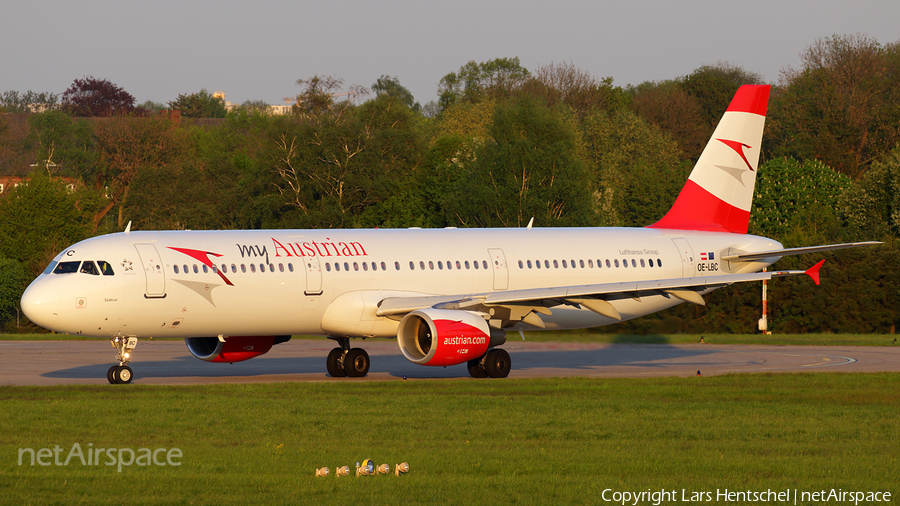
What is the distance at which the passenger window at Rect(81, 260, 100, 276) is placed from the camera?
84.3 feet

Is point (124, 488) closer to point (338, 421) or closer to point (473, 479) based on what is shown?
point (473, 479)

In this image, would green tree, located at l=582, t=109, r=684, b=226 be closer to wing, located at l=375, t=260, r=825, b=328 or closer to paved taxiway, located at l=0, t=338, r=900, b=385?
paved taxiway, located at l=0, t=338, r=900, b=385

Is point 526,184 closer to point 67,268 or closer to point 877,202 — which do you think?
point 877,202

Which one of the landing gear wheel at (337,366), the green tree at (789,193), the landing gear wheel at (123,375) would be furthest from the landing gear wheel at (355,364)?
the green tree at (789,193)

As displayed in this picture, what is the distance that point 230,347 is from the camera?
29.5 m

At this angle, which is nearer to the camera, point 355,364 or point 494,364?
point 494,364

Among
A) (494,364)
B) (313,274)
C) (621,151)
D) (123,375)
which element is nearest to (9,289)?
(123,375)

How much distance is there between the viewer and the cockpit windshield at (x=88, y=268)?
1013 inches

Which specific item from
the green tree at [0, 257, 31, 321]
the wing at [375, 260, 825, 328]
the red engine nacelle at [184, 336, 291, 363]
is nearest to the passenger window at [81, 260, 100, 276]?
the red engine nacelle at [184, 336, 291, 363]

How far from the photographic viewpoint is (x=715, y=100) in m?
120

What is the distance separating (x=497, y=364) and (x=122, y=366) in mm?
9249

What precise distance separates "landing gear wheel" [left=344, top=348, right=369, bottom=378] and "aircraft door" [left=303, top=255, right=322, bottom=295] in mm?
2683

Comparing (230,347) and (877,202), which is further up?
(877,202)

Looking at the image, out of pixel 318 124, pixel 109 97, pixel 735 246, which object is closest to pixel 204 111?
pixel 109 97
